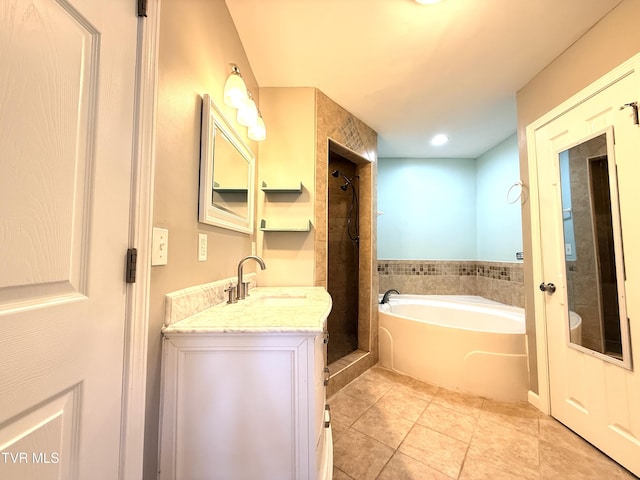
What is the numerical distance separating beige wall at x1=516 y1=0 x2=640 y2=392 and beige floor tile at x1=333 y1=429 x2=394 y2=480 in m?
1.33

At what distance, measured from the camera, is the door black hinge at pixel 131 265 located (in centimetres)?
68

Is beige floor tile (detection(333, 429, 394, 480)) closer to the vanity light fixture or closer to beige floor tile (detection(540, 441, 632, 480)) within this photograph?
beige floor tile (detection(540, 441, 632, 480))

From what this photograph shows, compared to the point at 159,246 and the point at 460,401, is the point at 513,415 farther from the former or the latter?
the point at 159,246

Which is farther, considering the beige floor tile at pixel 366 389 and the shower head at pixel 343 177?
the shower head at pixel 343 177

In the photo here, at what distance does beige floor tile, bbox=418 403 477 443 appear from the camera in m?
1.55

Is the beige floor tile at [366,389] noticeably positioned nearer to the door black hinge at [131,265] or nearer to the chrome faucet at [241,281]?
the chrome faucet at [241,281]

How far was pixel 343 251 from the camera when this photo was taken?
259 centimetres

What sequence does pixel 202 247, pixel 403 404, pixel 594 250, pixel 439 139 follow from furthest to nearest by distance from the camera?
pixel 439 139
pixel 403 404
pixel 594 250
pixel 202 247

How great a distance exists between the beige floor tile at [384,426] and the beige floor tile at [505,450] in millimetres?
371

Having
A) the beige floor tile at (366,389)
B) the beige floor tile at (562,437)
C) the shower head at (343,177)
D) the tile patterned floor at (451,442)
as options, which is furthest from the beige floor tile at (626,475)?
the shower head at (343,177)

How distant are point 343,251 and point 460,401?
1.57 metres

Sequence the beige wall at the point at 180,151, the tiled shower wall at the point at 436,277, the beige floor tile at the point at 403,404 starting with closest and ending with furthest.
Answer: the beige wall at the point at 180,151 → the beige floor tile at the point at 403,404 → the tiled shower wall at the point at 436,277

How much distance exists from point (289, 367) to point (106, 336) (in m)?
0.51

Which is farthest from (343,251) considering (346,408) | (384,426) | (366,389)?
(384,426)
